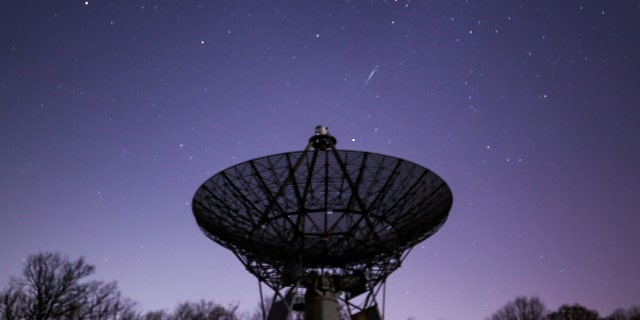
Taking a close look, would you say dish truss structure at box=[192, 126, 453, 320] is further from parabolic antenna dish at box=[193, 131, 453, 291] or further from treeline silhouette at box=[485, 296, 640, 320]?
treeline silhouette at box=[485, 296, 640, 320]

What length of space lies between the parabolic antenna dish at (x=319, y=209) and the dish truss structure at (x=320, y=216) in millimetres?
46

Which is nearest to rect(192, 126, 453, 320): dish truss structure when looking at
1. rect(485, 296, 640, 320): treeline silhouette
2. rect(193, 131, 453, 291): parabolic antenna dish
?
rect(193, 131, 453, 291): parabolic antenna dish

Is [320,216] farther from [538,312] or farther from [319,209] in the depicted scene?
[538,312]

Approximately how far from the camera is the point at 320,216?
23.4 metres

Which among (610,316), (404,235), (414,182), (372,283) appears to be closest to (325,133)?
(414,182)

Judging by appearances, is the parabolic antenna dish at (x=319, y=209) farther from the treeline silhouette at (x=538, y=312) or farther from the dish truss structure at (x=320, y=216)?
the treeline silhouette at (x=538, y=312)

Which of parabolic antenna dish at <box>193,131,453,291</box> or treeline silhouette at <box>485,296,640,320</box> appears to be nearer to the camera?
parabolic antenna dish at <box>193,131,453,291</box>

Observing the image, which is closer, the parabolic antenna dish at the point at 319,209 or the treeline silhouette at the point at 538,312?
the parabolic antenna dish at the point at 319,209

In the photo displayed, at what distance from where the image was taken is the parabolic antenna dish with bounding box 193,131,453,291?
2175 centimetres

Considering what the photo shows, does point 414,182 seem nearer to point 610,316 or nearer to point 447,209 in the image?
point 447,209

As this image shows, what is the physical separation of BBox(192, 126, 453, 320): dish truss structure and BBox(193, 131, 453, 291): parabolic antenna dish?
5cm

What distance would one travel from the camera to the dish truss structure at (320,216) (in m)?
21.7

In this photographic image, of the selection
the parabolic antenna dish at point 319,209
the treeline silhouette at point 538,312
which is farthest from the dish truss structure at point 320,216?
the treeline silhouette at point 538,312

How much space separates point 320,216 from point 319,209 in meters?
0.49
